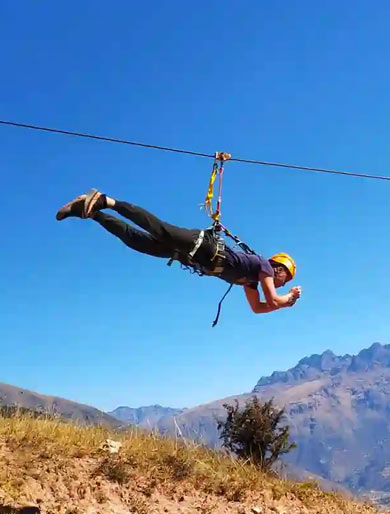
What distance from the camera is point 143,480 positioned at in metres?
10.1

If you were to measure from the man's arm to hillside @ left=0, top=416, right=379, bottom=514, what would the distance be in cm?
325

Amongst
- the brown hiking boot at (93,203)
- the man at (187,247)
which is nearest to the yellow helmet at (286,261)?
the man at (187,247)

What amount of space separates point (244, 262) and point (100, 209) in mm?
2258

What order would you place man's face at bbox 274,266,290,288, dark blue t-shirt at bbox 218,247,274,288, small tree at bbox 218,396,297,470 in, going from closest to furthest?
1. dark blue t-shirt at bbox 218,247,274,288
2. man's face at bbox 274,266,290,288
3. small tree at bbox 218,396,297,470

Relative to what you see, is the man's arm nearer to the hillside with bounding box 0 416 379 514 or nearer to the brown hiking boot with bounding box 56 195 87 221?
the brown hiking boot with bounding box 56 195 87 221

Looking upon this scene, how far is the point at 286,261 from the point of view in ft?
31.4

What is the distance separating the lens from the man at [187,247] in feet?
26.8

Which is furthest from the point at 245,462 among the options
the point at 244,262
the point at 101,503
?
the point at 244,262

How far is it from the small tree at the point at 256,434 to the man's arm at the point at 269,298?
4.97 metres

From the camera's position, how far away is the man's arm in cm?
916

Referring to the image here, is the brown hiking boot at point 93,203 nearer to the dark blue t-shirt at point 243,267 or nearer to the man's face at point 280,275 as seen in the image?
the dark blue t-shirt at point 243,267

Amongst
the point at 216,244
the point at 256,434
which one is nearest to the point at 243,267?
the point at 216,244

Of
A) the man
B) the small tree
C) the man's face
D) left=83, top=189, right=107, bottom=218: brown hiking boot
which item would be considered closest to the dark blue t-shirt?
the man

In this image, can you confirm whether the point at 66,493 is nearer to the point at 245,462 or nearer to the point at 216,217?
the point at 245,462
